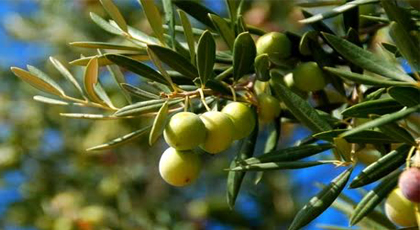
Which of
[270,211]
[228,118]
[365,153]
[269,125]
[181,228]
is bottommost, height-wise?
[270,211]

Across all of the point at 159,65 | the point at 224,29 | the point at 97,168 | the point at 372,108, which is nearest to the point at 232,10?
the point at 224,29

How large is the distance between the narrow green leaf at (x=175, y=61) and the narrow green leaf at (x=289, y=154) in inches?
5.1

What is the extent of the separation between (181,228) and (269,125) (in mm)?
1332

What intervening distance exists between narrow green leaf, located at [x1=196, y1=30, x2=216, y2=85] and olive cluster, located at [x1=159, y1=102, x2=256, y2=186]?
5 centimetres

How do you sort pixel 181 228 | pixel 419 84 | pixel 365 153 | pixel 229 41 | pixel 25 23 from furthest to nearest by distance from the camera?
pixel 25 23 < pixel 181 228 < pixel 365 153 < pixel 229 41 < pixel 419 84

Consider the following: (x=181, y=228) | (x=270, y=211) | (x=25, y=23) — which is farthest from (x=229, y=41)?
(x=25, y=23)

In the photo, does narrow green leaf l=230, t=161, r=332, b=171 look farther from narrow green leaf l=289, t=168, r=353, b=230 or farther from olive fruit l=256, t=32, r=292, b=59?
olive fruit l=256, t=32, r=292, b=59

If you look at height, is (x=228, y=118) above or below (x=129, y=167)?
above

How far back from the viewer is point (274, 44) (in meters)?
0.93

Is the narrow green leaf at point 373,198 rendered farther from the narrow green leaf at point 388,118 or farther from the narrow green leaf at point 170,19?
the narrow green leaf at point 170,19

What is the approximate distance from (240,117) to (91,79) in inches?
8.8

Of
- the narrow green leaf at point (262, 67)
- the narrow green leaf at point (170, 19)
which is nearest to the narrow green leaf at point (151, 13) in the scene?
the narrow green leaf at point (170, 19)

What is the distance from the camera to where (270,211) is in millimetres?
2752

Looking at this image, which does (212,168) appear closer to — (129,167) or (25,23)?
(129,167)
